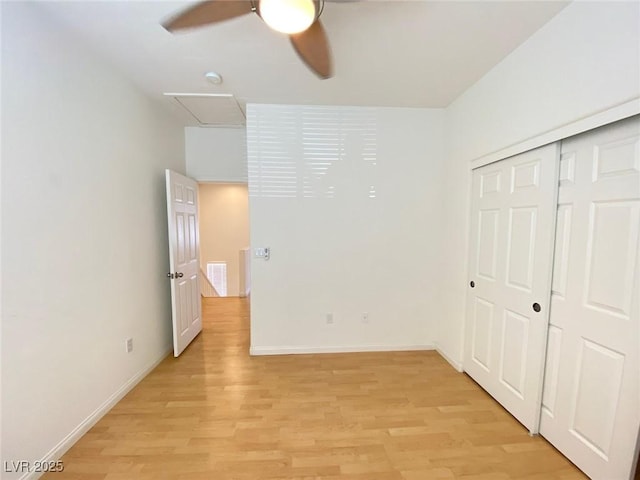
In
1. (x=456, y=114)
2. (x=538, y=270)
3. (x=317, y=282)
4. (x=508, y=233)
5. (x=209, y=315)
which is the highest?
(x=456, y=114)

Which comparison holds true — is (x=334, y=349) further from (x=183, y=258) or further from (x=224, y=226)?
(x=224, y=226)

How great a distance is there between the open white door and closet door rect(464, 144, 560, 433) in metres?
2.97

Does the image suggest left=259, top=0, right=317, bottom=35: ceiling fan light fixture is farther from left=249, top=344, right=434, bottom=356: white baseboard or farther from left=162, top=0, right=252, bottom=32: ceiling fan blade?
left=249, top=344, right=434, bottom=356: white baseboard

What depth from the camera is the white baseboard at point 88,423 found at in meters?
1.60

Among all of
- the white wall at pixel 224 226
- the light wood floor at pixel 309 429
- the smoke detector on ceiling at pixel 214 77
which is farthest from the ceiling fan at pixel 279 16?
the white wall at pixel 224 226

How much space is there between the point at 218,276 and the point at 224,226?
3.67 ft

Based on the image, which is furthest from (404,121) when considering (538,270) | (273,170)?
(538,270)

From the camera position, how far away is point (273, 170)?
2.87 m

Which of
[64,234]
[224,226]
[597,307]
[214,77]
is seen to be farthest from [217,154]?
[597,307]

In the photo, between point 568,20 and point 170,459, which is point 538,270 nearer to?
point 568,20

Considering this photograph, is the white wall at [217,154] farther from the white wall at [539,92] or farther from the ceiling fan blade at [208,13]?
the white wall at [539,92]

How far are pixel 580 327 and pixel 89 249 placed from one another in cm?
321

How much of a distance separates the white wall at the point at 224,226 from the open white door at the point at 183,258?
8.45 ft

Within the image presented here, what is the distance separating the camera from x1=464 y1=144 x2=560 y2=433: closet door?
1.78 meters
